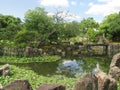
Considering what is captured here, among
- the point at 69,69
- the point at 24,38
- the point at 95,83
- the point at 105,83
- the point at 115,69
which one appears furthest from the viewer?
the point at 24,38

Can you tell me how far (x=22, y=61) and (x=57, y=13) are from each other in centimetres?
1526

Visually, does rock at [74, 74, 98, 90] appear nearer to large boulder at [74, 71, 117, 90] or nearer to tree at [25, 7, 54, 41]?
large boulder at [74, 71, 117, 90]

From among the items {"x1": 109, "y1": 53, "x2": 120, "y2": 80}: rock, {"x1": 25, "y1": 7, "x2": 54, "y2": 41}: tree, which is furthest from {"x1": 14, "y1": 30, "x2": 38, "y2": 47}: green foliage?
{"x1": 109, "y1": 53, "x2": 120, "y2": 80}: rock

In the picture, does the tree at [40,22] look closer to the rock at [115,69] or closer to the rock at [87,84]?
the rock at [115,69]

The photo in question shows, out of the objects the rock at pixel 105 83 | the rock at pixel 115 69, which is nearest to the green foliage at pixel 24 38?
the rock at pixel 115 69

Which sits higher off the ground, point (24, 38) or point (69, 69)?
point (24, 38)

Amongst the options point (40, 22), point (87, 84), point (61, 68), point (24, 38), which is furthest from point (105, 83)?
point (40, 22)

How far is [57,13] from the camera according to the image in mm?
43375

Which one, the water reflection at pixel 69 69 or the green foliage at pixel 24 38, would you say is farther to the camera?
the green foliage at pixel 24 38

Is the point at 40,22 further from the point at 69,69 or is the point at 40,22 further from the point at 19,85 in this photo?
the point at 19,85

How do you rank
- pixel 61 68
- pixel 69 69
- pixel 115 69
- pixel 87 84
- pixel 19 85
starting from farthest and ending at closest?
pixel 61 68 → pixel 69 69 → pixel 115 69 → pixel 87 84 → pixel 19 85

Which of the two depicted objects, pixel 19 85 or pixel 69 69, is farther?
pixel 69 69

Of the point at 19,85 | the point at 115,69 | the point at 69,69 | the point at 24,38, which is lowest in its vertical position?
the point at 69,69

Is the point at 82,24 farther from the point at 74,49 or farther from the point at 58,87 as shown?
the point at 58,87
